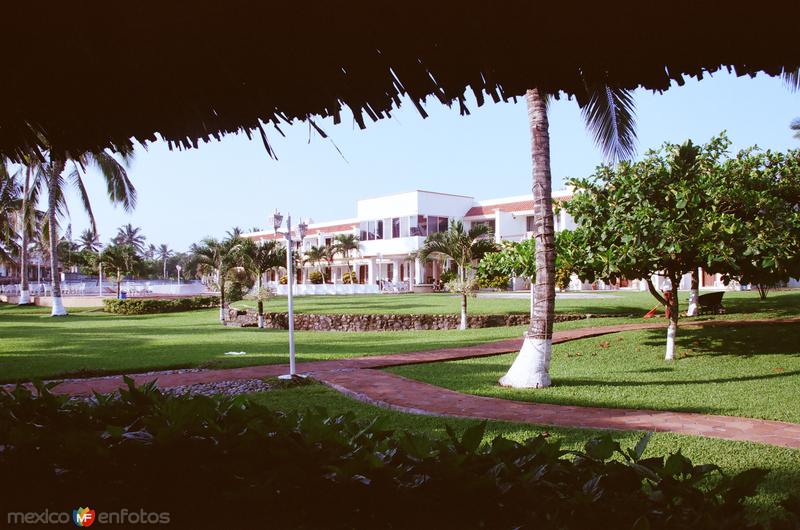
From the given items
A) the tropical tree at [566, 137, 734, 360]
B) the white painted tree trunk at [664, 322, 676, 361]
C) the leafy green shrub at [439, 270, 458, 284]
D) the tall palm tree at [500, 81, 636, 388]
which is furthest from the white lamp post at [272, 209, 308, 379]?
the leafy green shrub at [439, 270, 458, 284]

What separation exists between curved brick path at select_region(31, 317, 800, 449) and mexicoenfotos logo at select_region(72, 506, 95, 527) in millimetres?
2628

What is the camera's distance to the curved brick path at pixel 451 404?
18.6 ft

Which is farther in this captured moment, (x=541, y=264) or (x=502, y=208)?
(x=502, y=208)

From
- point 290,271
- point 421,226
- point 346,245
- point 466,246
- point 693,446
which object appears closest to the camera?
point 693,446

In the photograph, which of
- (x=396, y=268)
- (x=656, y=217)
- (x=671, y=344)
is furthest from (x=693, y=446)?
(x=396, y=268)

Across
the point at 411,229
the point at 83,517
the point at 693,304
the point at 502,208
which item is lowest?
the point at 693,304

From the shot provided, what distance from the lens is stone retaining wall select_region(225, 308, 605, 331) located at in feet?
66.6

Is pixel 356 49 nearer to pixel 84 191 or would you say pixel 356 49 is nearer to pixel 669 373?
pixel 669 373

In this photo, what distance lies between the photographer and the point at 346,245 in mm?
48188

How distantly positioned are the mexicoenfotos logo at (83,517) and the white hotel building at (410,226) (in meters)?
38.0

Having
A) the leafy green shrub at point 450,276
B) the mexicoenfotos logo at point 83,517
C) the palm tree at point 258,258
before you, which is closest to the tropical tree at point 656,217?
the mexicoenfotos logo at point 83,517

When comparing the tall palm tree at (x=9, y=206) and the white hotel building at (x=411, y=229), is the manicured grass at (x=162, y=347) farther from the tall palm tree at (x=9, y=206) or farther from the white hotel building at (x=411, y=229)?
the white hotel building at (x=411, y=229)

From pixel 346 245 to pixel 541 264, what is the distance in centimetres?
4055

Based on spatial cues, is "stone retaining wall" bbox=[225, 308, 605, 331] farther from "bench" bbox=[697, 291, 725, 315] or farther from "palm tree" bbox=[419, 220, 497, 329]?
"bench" bbox=[697, 291, 725, 315]
